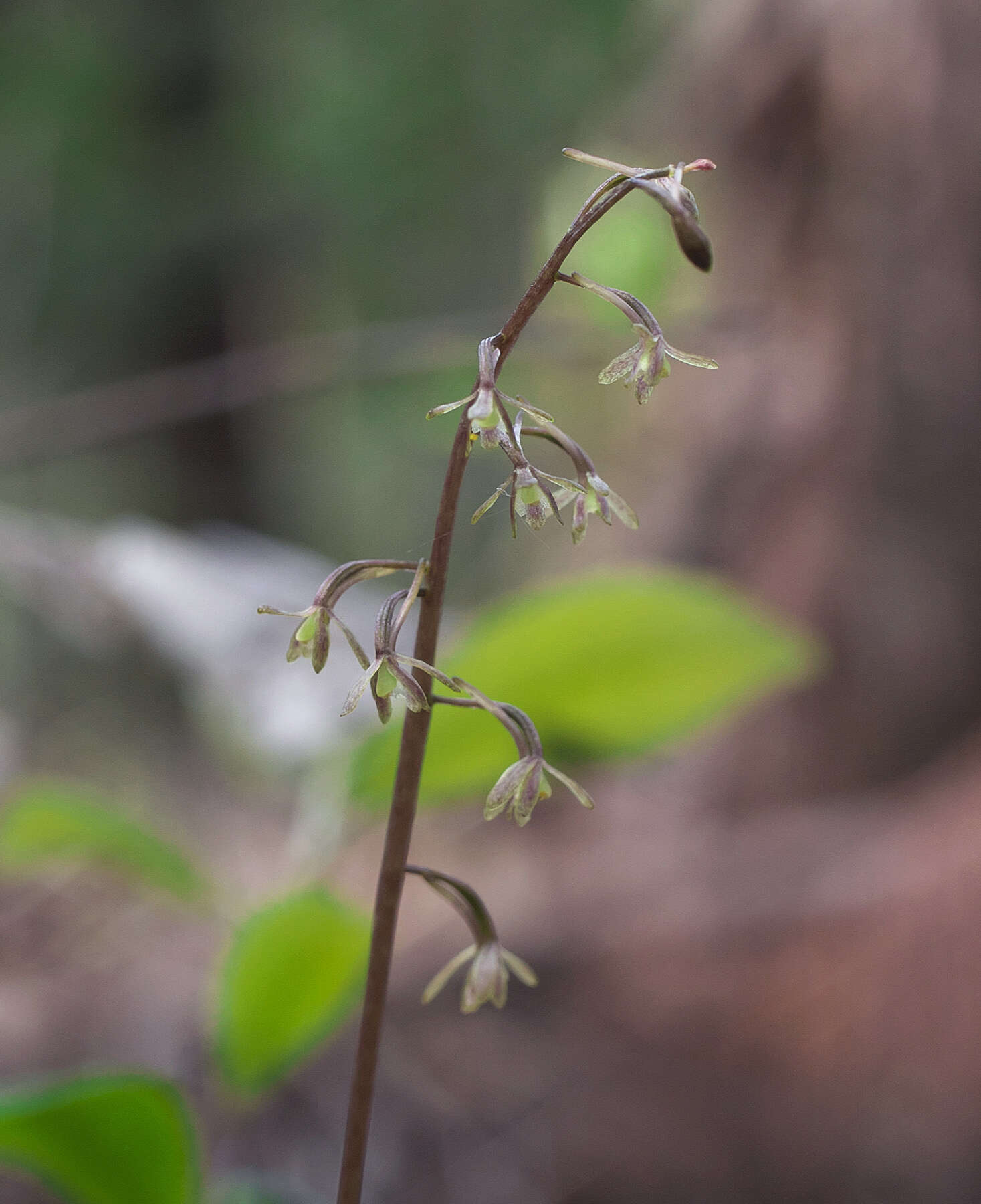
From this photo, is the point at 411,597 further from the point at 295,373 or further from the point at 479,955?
the point at 295,373

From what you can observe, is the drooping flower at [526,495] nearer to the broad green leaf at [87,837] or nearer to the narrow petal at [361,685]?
the narrow petal at [361,685]

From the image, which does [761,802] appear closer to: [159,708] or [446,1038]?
[446,1038]

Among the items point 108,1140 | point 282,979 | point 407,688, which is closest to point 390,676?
point 407,688

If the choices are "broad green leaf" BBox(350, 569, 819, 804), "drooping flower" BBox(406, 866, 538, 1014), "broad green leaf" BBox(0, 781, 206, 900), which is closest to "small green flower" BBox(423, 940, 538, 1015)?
"drooping flower" BBox(406, 866, 538, 1014)

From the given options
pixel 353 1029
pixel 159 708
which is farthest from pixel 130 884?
pixel 159 708

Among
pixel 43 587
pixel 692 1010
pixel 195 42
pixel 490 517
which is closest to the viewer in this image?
pixel 692 1010

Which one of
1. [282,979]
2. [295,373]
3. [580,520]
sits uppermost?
[580,520]

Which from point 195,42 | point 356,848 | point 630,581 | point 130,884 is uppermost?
point 195,42
